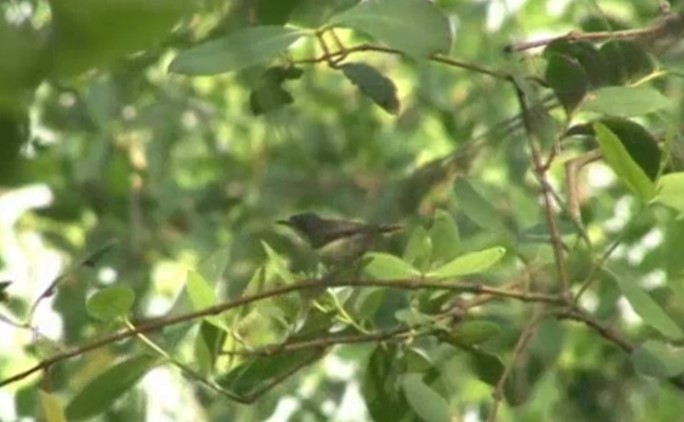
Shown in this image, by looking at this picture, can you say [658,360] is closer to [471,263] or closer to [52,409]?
[471,263]

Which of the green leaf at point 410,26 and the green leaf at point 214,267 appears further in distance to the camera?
the green leaf at point 214,267

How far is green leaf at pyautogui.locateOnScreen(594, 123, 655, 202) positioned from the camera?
20.8 inches

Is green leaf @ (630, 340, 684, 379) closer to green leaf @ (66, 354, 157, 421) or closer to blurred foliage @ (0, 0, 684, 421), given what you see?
blurred foliage @ (0, 0, 684, 421)

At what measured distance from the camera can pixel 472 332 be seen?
612 mm

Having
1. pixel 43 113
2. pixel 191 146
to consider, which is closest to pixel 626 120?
pixel 43 113

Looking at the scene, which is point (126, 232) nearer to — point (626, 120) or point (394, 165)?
point (394, 165)

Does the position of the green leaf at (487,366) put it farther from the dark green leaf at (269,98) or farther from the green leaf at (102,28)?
the green leaf at (102,28)

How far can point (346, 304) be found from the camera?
623 millimetres

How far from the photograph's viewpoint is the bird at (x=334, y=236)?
1.75ft

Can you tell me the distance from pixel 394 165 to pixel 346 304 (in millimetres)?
772

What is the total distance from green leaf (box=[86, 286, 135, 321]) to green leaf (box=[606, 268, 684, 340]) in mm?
193

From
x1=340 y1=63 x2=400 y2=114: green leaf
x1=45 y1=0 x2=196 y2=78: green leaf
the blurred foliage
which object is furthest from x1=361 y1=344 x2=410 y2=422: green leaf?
x1=45 y1=0 x2=196 y2=78: green leaf

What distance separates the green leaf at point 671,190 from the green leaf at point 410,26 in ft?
0.42

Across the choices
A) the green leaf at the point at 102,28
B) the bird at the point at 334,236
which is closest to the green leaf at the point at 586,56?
the bird at the point at 334,236
